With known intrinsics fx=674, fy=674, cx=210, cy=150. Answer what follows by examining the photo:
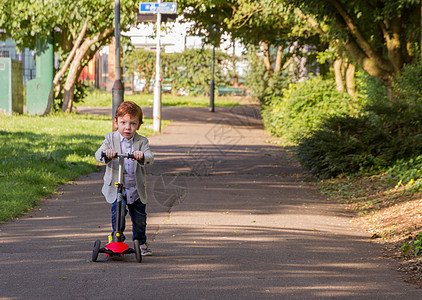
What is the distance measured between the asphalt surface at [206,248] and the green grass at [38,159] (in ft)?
0.96

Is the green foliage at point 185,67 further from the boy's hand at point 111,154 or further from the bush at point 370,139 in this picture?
the boy's hand at point 111,154

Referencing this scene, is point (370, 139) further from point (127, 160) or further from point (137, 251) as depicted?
point (137, 251)

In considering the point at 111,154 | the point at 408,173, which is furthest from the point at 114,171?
the point at 408,173

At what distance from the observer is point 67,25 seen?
26.4 meters

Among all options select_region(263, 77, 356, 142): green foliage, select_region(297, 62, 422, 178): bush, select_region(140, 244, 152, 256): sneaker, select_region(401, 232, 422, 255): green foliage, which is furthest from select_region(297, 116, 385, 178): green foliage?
select_region(263, 77, 356, 142): green foliage

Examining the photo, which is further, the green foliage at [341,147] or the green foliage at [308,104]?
the green foliage at [308,104]

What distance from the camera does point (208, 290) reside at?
485 cm

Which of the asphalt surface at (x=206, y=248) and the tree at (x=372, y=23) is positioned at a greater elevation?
the tree at (x=372, y=23)

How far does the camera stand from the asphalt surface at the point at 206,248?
4922 millimetres

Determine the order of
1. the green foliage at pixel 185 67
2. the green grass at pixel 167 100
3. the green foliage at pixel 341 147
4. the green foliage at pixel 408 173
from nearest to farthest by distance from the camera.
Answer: the green foliage at pixel 408 173, the green foliage at pixel 341 147, the green grass at pixel 167 100, the green foliage at pixel 185 67

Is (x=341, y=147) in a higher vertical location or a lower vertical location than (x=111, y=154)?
lower

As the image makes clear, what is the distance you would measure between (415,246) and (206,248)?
1963 mm

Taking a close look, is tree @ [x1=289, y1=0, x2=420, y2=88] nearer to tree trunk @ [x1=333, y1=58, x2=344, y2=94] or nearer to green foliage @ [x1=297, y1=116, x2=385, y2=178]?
green foliage @ [x1=297, y1=116, x2=385, y2=178]

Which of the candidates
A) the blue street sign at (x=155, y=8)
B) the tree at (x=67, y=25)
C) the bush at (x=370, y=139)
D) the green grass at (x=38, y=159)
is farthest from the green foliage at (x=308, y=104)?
the bush at (x=370, y=139)
